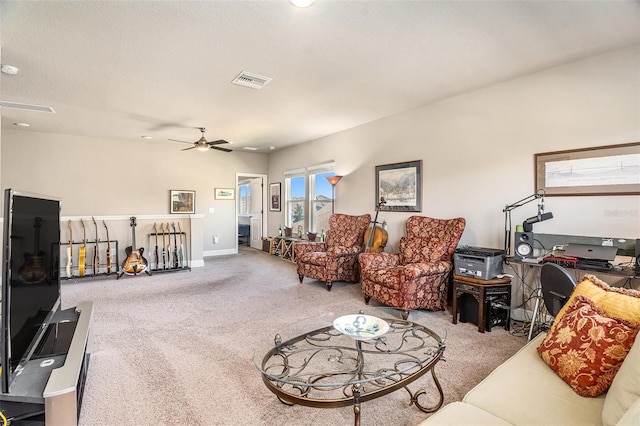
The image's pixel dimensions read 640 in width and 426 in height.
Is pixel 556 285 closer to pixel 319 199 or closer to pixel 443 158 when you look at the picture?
pixel 443 158

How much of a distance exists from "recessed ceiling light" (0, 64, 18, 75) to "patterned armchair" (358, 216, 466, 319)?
413 cm

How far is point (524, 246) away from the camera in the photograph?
3.02m

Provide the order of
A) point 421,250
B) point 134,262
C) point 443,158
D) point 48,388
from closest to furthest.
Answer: point 48,388
point 421,250
point 443,158
point 134,262

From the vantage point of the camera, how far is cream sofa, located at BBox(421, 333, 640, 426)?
1115 mm

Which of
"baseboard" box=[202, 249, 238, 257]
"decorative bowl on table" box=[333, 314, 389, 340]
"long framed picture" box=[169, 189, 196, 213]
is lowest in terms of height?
"baseboard" box=[202, 249, 238, 257]

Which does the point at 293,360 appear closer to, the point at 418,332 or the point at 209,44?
the point at 418,332

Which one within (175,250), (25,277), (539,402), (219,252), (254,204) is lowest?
(219,252)

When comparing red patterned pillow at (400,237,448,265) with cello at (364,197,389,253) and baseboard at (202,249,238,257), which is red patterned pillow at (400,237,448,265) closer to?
cello at (364,197,389,253)

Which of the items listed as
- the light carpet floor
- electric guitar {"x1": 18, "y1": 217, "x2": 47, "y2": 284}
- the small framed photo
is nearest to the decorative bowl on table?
the light carpet floor

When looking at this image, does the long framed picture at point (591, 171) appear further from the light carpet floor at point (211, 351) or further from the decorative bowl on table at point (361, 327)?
the decorative bowl on table at point (361, 327)

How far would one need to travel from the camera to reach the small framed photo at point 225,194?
24.9 ft

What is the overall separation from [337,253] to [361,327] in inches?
104

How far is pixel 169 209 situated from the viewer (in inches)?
274

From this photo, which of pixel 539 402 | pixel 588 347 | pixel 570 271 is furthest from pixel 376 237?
pixel 539 402
